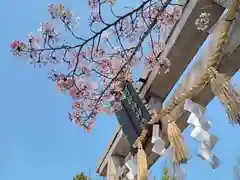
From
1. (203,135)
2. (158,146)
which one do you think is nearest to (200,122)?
(203,135)

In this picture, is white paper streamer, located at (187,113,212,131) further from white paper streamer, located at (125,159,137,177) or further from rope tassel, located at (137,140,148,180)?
white paper streamer, located at (125,159,137,177)

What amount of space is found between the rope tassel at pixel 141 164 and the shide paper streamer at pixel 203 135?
315 millimetres

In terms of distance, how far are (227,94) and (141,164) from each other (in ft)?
1.64

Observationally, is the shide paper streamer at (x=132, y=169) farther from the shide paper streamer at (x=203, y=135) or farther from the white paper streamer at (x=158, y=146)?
the shide paper streamer at (x=203, y=135)

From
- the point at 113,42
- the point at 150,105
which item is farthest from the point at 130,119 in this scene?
the point at 113,42

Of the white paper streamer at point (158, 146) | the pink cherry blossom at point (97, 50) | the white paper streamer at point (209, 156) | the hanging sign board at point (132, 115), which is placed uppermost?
the pink cherry blossom at point (97, 50)

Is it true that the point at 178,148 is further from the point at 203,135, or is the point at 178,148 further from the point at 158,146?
the point at 158,146

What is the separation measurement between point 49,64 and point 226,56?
0.62 meters

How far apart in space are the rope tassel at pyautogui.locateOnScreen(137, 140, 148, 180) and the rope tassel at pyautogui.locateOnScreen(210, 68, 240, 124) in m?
0.42

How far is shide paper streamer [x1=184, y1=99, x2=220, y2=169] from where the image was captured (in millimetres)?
982

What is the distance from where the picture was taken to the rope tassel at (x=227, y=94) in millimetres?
898

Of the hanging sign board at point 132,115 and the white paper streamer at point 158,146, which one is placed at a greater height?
the hanging sign board at point 132,115

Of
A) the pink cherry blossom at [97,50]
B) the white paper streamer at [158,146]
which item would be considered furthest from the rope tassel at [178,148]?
the pink cherry blossom at [97,50]

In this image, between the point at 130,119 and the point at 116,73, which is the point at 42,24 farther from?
the point at 130,119
